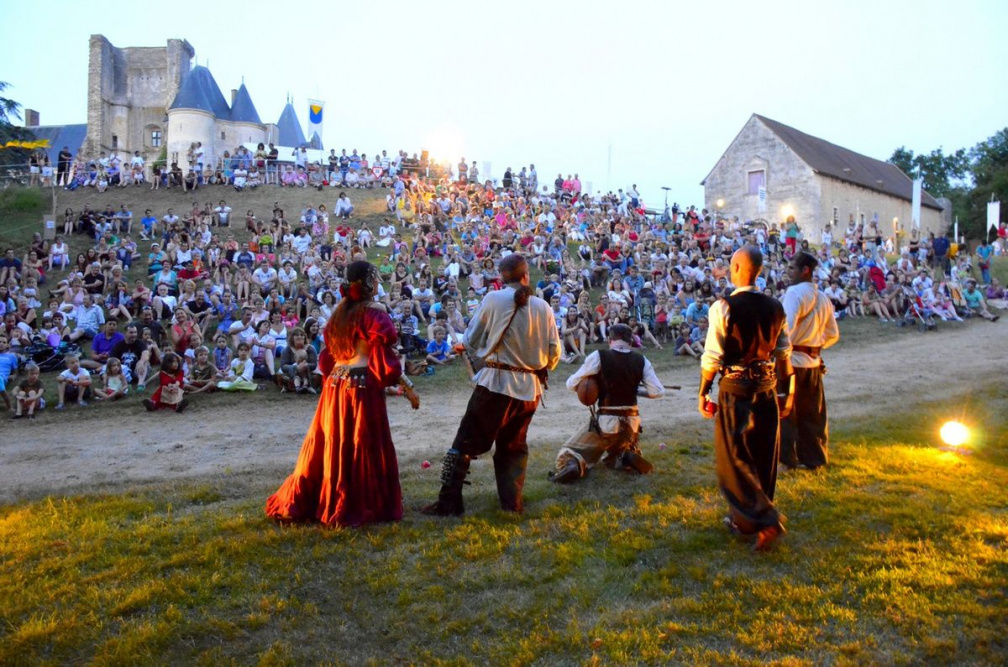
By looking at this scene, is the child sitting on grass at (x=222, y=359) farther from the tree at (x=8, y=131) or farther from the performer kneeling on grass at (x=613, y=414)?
the tree at (x=8, y=131)

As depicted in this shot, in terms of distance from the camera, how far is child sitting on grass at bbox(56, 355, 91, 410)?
34.6 ft

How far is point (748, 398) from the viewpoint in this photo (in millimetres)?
4492

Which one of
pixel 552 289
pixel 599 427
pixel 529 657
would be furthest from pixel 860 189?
pixel 529 657

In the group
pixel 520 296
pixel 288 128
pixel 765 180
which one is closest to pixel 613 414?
pixel 520 296

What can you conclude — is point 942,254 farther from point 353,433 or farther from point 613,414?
point 353,433

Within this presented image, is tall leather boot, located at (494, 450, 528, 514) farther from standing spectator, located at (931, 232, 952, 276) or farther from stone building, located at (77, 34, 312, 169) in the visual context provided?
stone building, located at (77, 34, 312, 169)

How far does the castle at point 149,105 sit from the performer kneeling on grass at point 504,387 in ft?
161

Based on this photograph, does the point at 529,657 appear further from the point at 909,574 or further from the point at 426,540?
the point at 909,574

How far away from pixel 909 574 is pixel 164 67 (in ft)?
200

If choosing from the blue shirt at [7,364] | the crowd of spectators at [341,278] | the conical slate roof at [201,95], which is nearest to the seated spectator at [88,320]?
the crowd of spectators at [341,278]

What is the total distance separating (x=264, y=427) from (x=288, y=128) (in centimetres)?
5173

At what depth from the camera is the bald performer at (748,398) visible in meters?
4.47

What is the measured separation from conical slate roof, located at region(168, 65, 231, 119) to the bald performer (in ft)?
161

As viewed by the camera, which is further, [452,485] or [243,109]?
[243,109]
